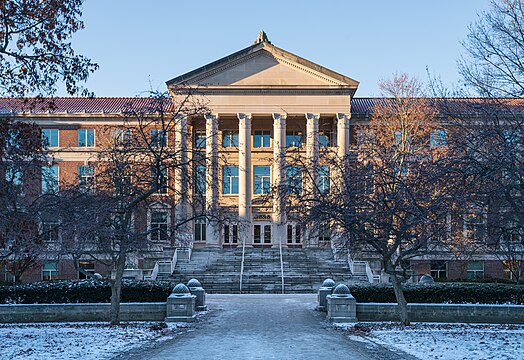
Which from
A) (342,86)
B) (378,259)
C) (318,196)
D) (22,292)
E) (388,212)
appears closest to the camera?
(388,212)

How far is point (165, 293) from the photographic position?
23484 millimetres

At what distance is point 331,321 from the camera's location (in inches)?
811

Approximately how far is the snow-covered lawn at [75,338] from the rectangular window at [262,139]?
34511 millimetres

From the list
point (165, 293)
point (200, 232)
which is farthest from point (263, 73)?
point (165, 293)

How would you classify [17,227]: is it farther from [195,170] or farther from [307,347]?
[307,347]

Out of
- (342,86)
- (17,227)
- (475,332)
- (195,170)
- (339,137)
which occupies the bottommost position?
(475,332)

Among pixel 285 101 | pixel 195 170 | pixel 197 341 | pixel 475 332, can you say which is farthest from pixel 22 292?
pixel 285 101

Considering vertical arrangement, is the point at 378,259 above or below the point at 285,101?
below

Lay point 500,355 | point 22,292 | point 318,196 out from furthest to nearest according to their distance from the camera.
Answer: point 22,292
point 318,196
point 500,355

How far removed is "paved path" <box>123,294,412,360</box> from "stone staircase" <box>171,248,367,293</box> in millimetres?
11968

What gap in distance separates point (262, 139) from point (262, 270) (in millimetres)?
16298

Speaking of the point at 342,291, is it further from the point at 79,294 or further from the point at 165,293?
the point at 79,294

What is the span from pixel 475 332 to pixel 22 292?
15.3 m

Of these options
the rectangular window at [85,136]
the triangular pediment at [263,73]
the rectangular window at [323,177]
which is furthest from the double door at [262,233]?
the rectangular window at [323,177]
